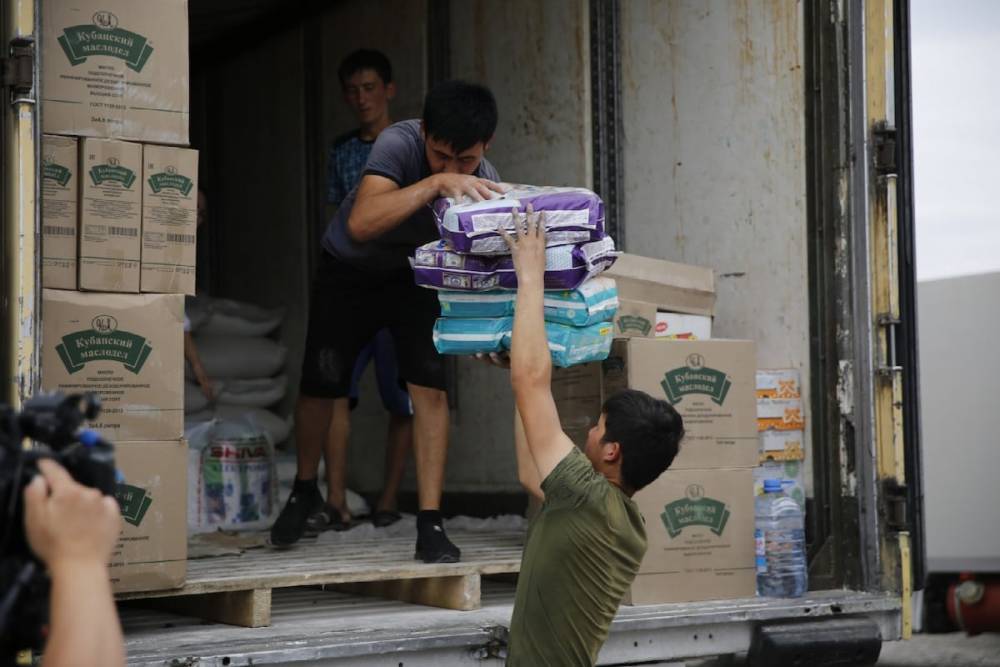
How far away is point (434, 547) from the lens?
464cm

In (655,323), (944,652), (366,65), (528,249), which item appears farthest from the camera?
(944,652)

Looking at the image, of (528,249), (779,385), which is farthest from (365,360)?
(528,249)

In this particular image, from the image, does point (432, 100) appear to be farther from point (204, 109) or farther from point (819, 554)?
point (204, 109)

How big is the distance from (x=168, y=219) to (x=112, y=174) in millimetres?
204

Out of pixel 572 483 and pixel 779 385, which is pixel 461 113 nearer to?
pixel 779 385

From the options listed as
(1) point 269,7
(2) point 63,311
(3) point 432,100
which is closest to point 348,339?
(3) point 432,100

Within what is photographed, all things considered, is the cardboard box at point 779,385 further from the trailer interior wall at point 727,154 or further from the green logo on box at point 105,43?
the green logo on box at point 105,43

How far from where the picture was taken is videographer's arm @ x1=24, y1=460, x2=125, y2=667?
1612 mm

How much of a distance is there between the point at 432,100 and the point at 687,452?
57.5 inches

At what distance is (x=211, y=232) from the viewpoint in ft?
29.9

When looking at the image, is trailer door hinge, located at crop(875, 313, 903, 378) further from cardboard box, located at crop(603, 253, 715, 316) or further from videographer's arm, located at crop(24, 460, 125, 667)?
videographer's arm, located at crop(24, 460, 125, 667)

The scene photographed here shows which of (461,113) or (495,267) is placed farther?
(461,113)

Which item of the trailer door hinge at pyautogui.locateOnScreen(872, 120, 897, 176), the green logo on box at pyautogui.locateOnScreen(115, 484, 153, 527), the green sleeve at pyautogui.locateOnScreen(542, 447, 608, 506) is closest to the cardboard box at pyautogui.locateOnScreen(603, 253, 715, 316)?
the trailer door hinge at pyautogui.locateOnScreen(872, 120, 897, 176)

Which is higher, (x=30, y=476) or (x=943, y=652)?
(x=30, y=476)
